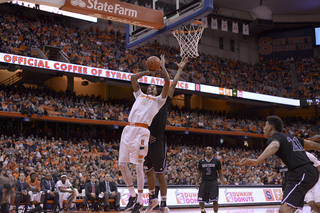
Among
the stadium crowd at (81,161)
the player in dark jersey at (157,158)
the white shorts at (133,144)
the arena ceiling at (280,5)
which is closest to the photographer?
the white shorts at (133,144)

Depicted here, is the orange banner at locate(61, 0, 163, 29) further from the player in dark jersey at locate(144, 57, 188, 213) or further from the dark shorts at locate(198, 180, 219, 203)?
the dark shorts at locate(198, 180, 219, 203)

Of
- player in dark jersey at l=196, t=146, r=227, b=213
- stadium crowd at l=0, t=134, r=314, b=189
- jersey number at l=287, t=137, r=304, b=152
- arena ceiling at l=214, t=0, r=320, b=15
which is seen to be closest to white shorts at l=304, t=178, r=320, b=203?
player in dark jersey at l=196, t=146, r=227, b=213

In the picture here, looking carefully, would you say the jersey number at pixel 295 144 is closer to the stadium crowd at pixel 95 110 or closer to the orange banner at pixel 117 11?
the orange banner at pixel 117 11

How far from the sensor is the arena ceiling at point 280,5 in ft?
121

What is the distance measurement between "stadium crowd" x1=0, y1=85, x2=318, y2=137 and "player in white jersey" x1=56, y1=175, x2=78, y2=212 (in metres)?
9.66

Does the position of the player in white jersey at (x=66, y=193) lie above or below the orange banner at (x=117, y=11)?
below

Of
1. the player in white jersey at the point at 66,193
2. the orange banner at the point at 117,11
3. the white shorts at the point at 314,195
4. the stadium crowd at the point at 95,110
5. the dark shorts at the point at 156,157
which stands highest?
the orange banner at the point at 117,11

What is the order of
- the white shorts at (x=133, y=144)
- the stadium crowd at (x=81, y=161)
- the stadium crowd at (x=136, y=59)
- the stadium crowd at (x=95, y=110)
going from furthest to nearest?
1. the stadium crowd at (x=136, y=59)
2. the stadium crowd at (x=95, y=110)
3. the stadium crowd at (x=81, y=161)
4. the white shorts at (x=133, y=144)

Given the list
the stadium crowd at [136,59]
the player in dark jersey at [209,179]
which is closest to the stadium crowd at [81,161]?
the player in dark jersey at [209,179]

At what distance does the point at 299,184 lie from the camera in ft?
16.2

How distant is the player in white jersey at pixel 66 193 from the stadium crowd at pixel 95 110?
9.66m

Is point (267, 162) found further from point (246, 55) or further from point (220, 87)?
point (246, 55)

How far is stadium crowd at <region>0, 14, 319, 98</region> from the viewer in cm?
2411

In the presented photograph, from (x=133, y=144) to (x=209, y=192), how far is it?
198 inches
